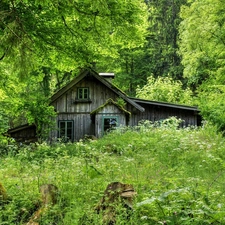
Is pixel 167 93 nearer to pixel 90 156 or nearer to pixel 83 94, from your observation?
pixel 83 94

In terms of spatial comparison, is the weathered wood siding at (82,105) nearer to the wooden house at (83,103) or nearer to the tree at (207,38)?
the wooden house at (83,103)

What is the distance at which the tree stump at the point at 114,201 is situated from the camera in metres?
3.54

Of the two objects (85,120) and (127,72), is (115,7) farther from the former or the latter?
(127,72)

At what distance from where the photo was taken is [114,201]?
12.5ft

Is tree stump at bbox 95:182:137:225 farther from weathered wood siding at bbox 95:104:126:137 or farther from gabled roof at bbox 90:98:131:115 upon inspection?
weathered wood siding at bbox 95:104:126:137

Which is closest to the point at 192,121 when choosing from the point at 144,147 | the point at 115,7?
the point at 144,147

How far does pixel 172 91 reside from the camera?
89.7ft

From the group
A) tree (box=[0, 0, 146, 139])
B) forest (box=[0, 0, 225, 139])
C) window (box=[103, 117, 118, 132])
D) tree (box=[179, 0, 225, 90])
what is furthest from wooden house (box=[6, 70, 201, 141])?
tree (box=[0, 0, 146, 139])

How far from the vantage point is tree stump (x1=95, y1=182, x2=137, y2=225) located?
3537 mm

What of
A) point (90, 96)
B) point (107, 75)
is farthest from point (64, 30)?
point (107, 75)

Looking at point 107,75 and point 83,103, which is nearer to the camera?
point 83,103

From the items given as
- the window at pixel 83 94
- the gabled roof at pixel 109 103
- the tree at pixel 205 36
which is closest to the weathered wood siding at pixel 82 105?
the window at pixel 83 94

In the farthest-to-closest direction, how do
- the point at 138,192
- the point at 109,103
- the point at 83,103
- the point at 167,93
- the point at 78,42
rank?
the point at 167,93
the point at 83,103
the point at 109,103
the point at 78,42
the point at 138,192

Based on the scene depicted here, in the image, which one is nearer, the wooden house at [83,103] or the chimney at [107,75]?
the wooden house at [83,103]
